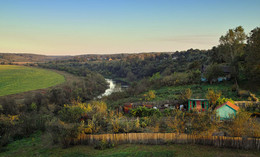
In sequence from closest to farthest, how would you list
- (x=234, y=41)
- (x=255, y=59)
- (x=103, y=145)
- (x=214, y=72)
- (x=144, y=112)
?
(x=103, y=145)
(x=144, y=112)
(x=255, y=59)
(x=214, y=72)
(x=234, y=41)

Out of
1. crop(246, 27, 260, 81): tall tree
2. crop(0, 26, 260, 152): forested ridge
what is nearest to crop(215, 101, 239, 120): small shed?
crop(0, 26, 260, 152): forested ridge

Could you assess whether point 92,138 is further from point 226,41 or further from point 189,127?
point 226,41

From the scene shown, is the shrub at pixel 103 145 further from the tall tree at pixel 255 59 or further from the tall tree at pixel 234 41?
the tall tree at pixel 234 41

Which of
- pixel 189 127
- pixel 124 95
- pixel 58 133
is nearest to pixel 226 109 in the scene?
pixel 189 127

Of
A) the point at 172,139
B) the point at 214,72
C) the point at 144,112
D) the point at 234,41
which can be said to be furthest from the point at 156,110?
the point at 234,41

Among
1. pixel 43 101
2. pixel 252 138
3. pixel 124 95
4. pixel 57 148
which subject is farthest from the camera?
pixel 124 95

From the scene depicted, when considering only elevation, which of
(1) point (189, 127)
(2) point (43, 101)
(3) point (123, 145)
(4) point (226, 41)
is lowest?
(2) point (43, 101)

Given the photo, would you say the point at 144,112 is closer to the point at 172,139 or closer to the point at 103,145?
the point at 172,139

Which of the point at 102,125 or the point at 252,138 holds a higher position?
the point at 252,138
